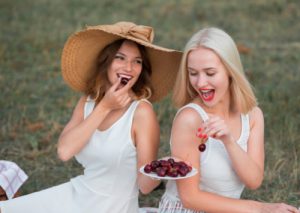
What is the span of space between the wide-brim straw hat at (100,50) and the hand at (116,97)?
0.27 meters

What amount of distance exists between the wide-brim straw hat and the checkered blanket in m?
0.82

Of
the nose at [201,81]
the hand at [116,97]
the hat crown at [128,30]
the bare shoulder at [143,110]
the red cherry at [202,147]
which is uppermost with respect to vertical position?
the hat crown at [128,30]

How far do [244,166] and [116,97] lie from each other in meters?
0.77

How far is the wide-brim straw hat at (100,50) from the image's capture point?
3744mm

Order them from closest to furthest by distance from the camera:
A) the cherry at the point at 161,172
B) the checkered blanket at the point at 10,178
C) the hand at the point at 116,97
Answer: the cherry at the point at 161,172 → the hand at the point at 116,97 → the checkered blanket at the point at 10,178

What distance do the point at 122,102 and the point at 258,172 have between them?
81cm

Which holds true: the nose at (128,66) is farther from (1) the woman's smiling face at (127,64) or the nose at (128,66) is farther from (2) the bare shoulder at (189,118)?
(2) the bare shoulder at (189,118)

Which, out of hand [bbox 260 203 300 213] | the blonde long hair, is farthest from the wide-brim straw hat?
hand [bbox 260 203 300 213]

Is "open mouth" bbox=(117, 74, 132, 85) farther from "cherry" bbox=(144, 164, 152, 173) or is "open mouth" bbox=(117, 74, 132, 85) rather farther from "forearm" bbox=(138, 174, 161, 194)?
"cherry" bbox=(144, 164, 152, 173)

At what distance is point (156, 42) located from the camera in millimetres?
9938

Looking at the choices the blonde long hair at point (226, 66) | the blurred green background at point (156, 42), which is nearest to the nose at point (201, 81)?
the blonde long hair at point (226, 66)

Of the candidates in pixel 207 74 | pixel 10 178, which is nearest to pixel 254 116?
pixel 207 74

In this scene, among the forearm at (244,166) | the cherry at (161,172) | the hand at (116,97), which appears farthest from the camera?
the hand at (116,97)

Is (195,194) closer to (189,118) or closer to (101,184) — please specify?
(189,118)
